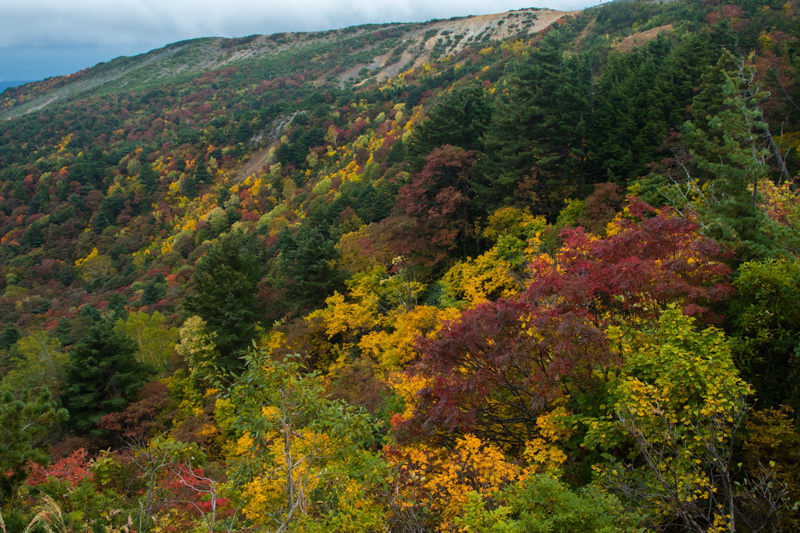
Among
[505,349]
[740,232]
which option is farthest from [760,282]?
[505,349]

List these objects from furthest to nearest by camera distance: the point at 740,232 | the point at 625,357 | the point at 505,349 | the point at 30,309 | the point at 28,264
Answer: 1. the point at 28,264
2. the point at 30,309
3. the point at 740,232
4. the point at 505,349
5. the point at 625,357

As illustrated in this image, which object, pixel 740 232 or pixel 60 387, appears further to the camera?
pixel 60 387

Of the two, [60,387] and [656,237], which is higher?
[656,237]

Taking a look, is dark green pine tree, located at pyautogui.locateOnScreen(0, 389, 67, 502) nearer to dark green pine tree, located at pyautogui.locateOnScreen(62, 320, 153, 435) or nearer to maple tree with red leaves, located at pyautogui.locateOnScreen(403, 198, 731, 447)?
maple tree with red leaves, located at pyautogui.locateOnScreen(403, 198, 731, 447)

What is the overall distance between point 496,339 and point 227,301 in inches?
655

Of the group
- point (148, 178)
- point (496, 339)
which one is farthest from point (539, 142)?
point (148, 178)

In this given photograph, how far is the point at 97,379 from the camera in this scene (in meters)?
20.6

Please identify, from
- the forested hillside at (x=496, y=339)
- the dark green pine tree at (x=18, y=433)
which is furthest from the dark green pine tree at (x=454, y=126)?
the dark green pine tree at (x=18, y=433)

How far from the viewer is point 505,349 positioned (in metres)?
9.57

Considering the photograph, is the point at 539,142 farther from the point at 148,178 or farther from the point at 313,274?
the point at 148,178

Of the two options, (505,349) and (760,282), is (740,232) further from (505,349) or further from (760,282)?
(505,349)

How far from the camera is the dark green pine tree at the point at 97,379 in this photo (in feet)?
65.2

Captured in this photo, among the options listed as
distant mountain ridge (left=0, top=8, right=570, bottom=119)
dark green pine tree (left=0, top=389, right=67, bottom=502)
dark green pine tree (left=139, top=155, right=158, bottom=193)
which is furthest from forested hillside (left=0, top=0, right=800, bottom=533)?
distant mountain ridge (left=0, top=8, right=570, bottom=119)

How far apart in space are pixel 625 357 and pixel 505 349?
7.46ft
